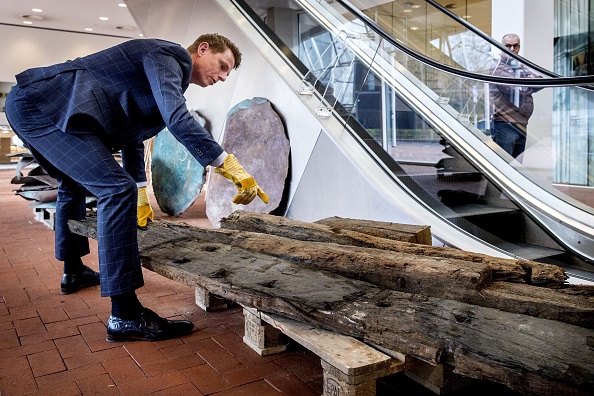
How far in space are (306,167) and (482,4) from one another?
6.47 metres

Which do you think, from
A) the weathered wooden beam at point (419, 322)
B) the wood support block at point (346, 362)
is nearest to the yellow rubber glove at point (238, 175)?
the weathered wooden beam at point (419, 322)

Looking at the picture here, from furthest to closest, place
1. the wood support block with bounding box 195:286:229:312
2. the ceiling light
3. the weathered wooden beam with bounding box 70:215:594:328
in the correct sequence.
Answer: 1. the ceiling light
2. the wood support block with bounding box 195:286:229:312
3. the weathered wooden beam with bounding box 70:215:594:328

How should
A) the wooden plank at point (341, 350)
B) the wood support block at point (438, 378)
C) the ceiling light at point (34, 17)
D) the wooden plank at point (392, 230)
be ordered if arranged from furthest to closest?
the ceiling light at point (34, 17)
the wooden plank at point (392, 230)
the wood support block at point (438, 378)
the wooden plank at point (341, 350)

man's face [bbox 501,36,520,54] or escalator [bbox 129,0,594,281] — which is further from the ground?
man's face [bbox 501,36,520,54]

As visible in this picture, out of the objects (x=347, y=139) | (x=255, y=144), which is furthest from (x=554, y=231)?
(x=255, y=144)

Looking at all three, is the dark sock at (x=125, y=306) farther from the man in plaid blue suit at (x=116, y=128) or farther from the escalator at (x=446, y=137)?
the escalator at (x=446, y=137)

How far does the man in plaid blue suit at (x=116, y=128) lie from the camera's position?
6.75 ft

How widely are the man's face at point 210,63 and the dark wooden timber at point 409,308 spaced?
765 mm

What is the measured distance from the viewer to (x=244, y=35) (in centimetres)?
448

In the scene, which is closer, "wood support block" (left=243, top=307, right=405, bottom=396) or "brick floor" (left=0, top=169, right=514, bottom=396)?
"wood support block" (left=243, top=307, right=405, bottom=396)

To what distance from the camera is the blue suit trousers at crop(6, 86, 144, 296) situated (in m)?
2.06

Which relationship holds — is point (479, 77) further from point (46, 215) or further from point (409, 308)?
point (46, 215)

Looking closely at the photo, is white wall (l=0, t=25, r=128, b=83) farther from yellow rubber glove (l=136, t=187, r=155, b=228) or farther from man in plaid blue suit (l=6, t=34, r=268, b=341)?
man in plaid blue suit (l=6, t=34, r=268, b=341)

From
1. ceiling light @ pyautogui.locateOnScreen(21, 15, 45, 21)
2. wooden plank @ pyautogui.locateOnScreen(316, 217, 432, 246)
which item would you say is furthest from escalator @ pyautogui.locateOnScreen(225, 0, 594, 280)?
ceiling light @ pyautogui.locateOnScreen(21, 15, 45, 21)
